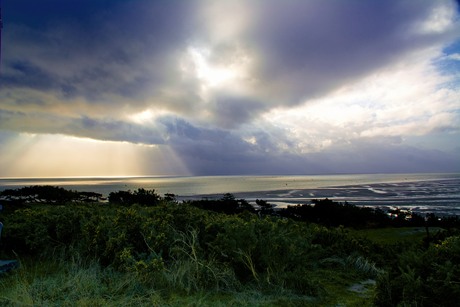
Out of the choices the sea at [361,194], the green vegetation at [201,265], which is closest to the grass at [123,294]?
the green vegetation at [201,265]

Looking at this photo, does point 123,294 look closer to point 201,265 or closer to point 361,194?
point 201,265

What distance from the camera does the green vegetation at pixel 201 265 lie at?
460cm

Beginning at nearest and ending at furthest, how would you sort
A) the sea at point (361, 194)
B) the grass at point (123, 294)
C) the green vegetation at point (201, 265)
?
the green vegetation at point (201, 265) < the grass at point (123, 294) < the sea at point (361, 194)

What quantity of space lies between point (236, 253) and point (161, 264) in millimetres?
1388

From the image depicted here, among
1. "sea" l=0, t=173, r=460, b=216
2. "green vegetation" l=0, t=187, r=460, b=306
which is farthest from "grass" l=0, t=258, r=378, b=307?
"sea" l=0, t=173, r=460, b=216

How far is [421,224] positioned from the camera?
18.6 m

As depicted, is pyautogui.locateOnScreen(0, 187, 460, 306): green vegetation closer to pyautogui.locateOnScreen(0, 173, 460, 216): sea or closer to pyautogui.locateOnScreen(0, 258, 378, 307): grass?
pyautogui.locateOnScreen(0, 258, 378, 307): grass

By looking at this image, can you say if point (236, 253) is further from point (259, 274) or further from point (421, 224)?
point (421, 224)

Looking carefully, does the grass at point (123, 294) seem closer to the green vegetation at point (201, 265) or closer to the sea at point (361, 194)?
the green vegetation at point (201, 265)

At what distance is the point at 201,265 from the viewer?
236 inches

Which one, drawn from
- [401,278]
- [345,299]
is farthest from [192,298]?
[401,278]

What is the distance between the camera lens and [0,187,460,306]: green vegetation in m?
4.60

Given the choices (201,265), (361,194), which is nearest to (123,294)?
(201,265)

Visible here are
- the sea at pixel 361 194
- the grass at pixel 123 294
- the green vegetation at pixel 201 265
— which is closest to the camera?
the green vegetation at pixel 201 265
